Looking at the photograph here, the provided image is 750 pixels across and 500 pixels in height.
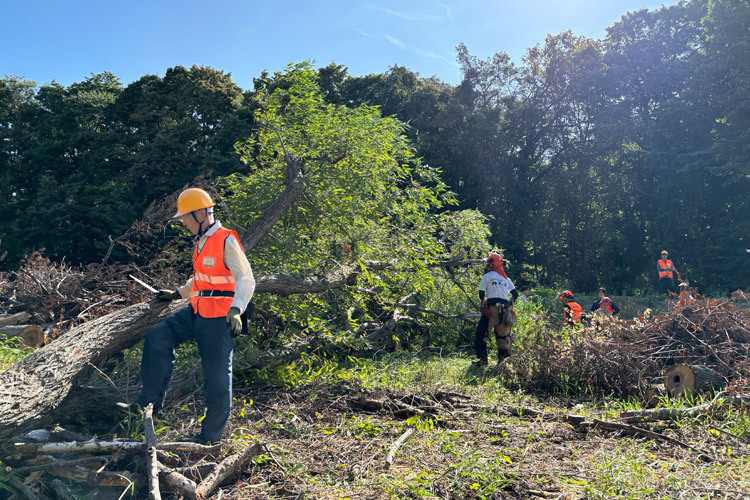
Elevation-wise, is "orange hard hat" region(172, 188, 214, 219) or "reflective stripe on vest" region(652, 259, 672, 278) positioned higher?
"orange hard hat" region(172, 188, 214, 219)

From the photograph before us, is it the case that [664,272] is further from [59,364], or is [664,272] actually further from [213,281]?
[59,364]

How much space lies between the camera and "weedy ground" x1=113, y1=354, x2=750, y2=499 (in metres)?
2.96

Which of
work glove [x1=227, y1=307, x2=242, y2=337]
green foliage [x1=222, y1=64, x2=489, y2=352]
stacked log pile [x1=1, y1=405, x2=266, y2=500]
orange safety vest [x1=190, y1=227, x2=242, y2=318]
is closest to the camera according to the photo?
stacked log pile [x1=1, y1=405, x2=266, y2=500]

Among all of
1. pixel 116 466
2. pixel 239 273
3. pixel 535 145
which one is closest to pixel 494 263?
pixel 239 273

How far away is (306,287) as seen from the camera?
5.44m

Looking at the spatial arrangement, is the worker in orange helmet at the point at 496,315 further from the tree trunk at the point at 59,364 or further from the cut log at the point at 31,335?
the cut log at the point at 31,335

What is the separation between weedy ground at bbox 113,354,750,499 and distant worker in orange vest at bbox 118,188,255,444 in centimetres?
26

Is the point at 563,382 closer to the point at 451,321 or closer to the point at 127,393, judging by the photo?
the point at 451,321

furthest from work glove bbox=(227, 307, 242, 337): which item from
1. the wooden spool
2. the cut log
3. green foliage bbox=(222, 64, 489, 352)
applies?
the cut log

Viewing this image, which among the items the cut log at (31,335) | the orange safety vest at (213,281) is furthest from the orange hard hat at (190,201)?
the cut log at (31,335)

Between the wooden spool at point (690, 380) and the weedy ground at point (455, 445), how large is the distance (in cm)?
28

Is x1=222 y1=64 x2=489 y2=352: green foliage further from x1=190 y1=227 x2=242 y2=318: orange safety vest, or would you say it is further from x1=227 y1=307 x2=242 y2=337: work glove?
x1=227 y1=307 x2=242 y2=337: work glove

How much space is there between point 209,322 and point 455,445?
1846 millimetres

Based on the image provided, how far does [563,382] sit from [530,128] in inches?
725
